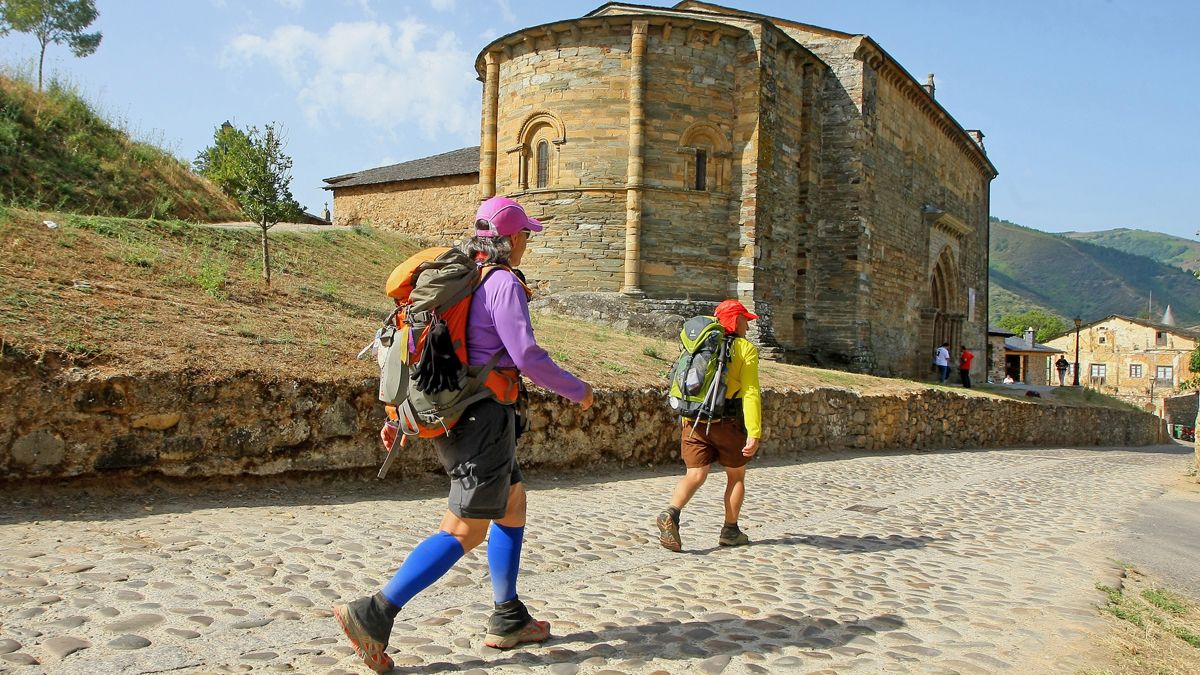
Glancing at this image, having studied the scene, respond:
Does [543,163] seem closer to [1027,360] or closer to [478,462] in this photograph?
[478,462]

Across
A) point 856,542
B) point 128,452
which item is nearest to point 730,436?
point 856,542

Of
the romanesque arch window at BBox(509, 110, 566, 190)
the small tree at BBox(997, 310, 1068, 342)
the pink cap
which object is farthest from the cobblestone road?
the small tree at BBox(997, 310, 1068, 342)

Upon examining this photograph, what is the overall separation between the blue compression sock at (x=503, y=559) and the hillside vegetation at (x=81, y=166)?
13.0m

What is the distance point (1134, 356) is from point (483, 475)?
246ft

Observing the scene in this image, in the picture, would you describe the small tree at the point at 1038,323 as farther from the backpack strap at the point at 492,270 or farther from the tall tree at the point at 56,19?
the backpack strap at the point at 492,270

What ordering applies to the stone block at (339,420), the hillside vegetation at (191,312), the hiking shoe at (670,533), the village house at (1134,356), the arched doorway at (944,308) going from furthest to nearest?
the village house at (1134,356) → the arched doorway at (944,308) → the stone block at (339,420) → the hillside vegetation at (191,312) → the hiking shoe at (670,533)

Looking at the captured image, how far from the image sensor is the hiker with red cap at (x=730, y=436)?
5758mm

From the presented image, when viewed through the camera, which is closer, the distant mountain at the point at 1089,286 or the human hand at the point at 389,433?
the human hand at the point at 389,433

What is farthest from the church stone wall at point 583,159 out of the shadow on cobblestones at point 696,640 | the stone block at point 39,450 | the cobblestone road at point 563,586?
the shadow on cobblestones at point 696,640

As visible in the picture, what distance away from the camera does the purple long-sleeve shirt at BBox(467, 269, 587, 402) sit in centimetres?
328

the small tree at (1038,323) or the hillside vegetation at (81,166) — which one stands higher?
the small tree at (1038,323)

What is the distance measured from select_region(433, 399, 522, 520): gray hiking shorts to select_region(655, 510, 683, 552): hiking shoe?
2543 millimetres

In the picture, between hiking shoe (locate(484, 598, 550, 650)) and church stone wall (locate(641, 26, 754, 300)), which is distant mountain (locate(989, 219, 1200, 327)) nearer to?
A: church stone wall (locate(641, 26, 754, 300))

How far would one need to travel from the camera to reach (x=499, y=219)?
3596 mm
